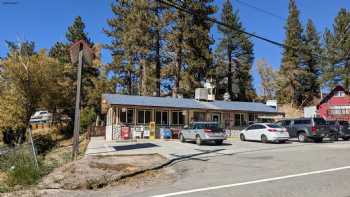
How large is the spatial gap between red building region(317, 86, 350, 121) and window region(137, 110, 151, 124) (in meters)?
34.8

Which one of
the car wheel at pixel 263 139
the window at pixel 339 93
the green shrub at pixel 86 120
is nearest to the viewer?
the car wheel at pixel 263 139

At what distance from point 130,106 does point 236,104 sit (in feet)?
46.7

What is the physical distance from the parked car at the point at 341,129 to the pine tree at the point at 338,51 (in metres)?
26.5

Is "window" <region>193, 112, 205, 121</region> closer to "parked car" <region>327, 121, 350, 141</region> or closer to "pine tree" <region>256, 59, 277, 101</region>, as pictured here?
"parked car" <region>327, 121, 350, 141</region>

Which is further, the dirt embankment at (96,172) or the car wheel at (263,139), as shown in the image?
the car wheel at (263,139)

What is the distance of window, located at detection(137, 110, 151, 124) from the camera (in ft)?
104

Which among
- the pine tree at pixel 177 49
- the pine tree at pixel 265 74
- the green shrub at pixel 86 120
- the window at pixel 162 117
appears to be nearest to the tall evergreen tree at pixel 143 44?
the pine tree at pixel 177 49

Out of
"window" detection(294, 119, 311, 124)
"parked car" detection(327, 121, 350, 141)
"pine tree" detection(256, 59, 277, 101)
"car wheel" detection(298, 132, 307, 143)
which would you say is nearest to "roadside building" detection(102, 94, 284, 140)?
"window" detection(294, 119, 311, 124)

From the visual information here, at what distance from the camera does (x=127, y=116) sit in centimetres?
3097

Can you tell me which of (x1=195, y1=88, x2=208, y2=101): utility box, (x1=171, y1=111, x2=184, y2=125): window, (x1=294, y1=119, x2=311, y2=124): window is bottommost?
(x1=294, y1=119, x2=311, y2=124): window

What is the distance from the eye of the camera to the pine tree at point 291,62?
62312 millimetres

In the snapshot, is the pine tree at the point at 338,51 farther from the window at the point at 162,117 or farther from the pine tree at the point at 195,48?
the window at the point at 162,117

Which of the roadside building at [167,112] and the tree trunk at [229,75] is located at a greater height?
the tree trunk at [229,75]

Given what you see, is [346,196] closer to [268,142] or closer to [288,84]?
[268,142]
